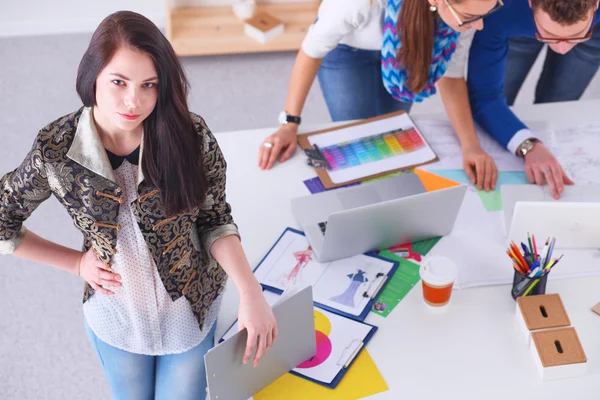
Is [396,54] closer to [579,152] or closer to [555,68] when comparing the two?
[579,152]

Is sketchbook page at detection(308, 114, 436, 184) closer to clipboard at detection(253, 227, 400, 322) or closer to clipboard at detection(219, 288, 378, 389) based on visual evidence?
clipboard at detection(253, 227, 400, 322)

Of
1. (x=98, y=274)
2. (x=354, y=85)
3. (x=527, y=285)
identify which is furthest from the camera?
(x=354, y=85)

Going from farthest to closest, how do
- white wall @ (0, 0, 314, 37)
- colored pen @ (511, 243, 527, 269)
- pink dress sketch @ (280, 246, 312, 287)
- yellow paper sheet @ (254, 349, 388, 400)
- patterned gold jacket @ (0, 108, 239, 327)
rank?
1. white wall @ (0, 0, 314, 37)
2. pink dress sketch @ (280, 246, 312, 287)
3. colored pen @ (511, 243, 527, 269)
4. yellow paper sheet @ (254, 349, 388, 400)
5. patterned gold jacket @ (0, 108, 239, 327)

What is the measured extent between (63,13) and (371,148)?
2.43 meters

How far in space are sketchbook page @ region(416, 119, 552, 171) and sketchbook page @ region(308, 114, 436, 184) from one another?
3 cm

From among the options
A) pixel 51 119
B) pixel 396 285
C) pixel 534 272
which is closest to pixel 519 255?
pixel 534 272

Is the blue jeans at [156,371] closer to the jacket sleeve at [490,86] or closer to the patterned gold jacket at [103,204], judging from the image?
the patterned gold jacket at [103,204]

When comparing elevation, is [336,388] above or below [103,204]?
below

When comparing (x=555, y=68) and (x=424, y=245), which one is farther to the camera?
(x=555, y=68)

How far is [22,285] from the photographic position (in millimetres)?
2566

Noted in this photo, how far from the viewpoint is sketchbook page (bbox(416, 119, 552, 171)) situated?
6.21ft

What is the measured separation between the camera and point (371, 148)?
1919 millimetres

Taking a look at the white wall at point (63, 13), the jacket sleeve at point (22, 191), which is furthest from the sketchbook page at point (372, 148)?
the white wall at point (63, 13)

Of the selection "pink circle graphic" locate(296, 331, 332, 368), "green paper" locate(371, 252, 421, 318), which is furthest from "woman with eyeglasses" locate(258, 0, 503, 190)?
"pink circle graphic" locate(296, 331, 332, 368)
